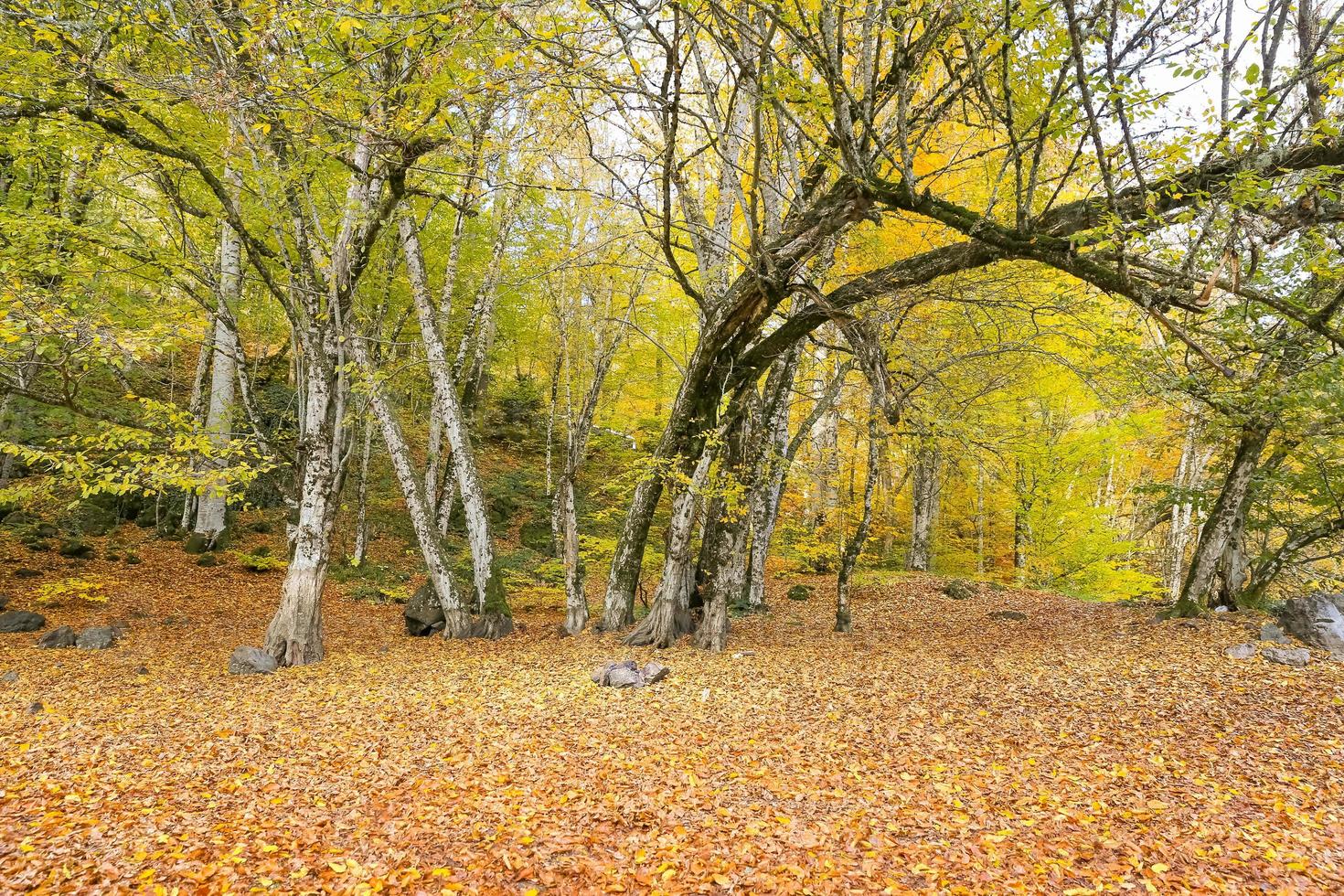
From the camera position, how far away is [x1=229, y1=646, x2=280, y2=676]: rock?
7000 mm

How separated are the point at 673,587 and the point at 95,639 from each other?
6960 millimetres

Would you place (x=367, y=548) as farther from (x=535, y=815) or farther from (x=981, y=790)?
(x=981, y=790)

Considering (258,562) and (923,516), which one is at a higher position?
(923,516)

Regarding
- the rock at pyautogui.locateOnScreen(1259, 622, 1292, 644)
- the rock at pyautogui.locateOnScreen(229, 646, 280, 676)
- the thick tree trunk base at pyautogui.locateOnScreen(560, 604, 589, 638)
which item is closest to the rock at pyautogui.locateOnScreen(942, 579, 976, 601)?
the rock at pyautogui.locateOnScreen(1259, 622, 1292, 644)

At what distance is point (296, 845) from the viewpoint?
356 cm

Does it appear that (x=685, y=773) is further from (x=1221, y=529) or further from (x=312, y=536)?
(x=1221, y=529)

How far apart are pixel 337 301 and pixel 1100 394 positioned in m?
8.43

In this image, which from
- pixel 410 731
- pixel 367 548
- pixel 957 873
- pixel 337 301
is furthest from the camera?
pixel 367 548

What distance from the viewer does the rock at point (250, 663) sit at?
7.00 meters

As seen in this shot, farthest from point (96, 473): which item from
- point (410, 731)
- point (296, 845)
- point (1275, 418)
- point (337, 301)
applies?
point (1275, 418)

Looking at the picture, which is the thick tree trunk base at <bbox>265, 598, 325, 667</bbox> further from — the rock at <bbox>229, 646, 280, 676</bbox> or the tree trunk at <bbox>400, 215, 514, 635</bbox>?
the tree trunk at <bbox>400, 215, 514, 635</bbox>

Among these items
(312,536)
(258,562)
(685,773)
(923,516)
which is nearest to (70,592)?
(258,562)

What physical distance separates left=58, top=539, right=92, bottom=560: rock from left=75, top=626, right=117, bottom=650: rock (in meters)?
5.01

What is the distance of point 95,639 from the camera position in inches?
304
